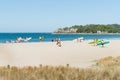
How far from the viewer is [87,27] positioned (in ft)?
650

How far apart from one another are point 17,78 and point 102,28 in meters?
187

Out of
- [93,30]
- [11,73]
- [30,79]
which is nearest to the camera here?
[30,79]

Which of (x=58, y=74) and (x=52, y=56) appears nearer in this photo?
(x=58, y=74)

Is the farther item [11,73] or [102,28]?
[102,28]

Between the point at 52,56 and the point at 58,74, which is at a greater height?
the point at 58,74

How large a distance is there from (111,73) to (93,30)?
7098 inches

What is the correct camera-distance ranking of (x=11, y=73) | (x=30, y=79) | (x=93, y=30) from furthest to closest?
1. (x=93, y=30)
2. (x=11, y=73)
3. (x=30, y=79)

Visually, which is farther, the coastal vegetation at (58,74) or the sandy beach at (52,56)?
the sandy beach at (52,56)

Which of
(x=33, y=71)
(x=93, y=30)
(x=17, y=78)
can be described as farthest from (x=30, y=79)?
(x=93, y=30)

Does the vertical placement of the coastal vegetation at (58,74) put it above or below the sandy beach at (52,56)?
above

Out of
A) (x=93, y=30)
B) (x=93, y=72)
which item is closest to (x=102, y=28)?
(x=93, y=30)

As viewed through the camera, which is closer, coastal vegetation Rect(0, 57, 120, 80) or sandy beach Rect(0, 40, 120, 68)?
coastal vegetation Rect(0, 57, 120, 80)

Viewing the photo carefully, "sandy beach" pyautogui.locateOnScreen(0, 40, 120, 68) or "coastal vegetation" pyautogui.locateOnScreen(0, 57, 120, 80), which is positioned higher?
"coastal vegetation" pyautogui.locateOnScreen(0, 57, 120, 80)

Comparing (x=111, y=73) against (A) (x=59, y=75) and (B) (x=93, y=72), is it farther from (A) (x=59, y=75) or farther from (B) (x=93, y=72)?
(A) (x=59, y=75)
